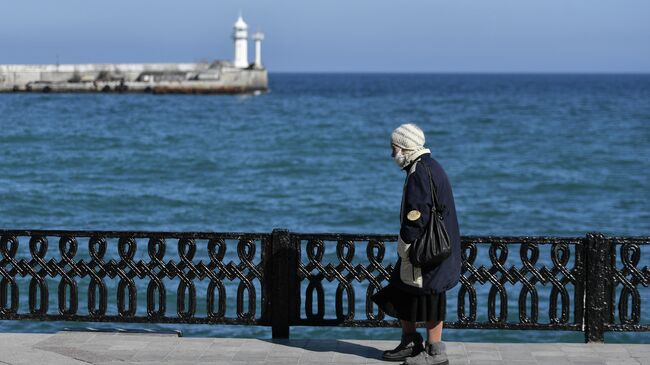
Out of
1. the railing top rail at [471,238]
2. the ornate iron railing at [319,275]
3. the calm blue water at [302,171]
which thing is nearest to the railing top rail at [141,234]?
the ornate iron railing at [319,275]

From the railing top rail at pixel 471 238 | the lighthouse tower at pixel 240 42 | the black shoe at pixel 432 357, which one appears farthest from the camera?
the lighthouse tower at pixel 240 42

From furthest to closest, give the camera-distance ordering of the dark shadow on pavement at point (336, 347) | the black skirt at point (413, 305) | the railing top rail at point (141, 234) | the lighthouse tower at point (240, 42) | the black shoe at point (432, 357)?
1. the lighthouse tower at point (240, 42)
2. the railing top rail at point (141, 234)
3. the dark shadow on pavement at point (336, 347)
4. the black shoe at point (432, 357)
5. the black skirt at point (413, 305)

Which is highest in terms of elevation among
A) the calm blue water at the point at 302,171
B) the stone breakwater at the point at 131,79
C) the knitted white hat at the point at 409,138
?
the stone breakwater at the point at 131,79

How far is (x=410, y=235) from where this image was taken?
694 cm

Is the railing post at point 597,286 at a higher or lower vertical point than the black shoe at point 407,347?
higher

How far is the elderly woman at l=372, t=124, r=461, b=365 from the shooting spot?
693 centimetres

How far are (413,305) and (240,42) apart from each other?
10528cm

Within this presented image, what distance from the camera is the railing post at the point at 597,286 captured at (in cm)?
812

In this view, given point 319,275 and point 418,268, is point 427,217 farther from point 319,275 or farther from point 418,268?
point 319,275

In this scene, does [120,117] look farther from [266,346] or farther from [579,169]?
[266,346]

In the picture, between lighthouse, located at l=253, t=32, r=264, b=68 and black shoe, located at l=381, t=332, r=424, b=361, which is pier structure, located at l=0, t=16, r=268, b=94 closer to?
lighthouse, located at l=253, t=32, r=264, b=68

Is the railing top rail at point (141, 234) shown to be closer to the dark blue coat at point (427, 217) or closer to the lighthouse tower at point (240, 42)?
the dark blue coat at point (427, 217)

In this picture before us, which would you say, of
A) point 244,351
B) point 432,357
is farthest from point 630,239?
point 244,351

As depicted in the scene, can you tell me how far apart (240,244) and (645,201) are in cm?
2912
